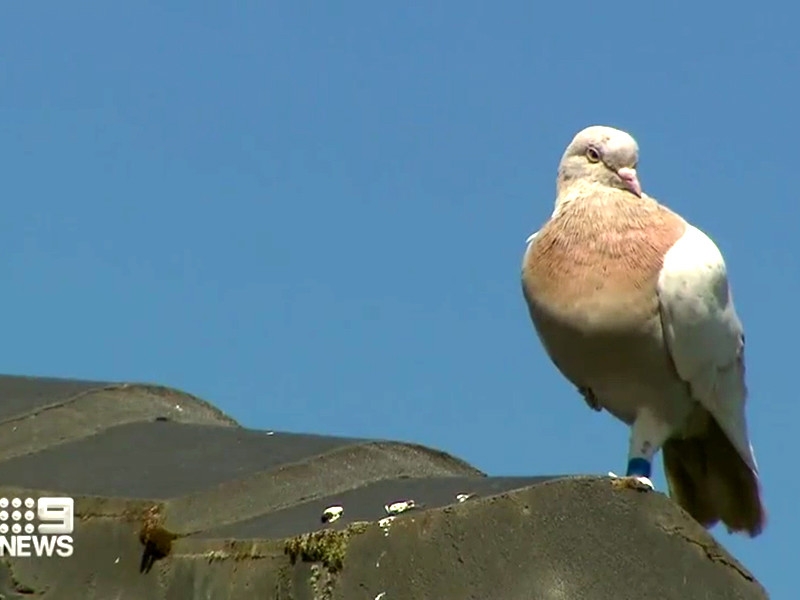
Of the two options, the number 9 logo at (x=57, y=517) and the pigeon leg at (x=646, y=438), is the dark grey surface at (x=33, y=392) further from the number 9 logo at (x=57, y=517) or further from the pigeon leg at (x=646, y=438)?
the pigeon leg at (x=646, y=438)

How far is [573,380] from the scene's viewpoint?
6.32 metres

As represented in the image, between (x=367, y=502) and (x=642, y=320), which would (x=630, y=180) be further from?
(x=367, y=502)

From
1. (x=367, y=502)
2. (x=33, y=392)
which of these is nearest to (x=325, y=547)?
(x=367, y=502)

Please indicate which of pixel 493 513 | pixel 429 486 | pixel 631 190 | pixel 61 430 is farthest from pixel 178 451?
pixel 631 190

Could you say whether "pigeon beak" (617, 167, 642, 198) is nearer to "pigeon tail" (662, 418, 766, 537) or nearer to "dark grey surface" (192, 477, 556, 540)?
"pigeon tail" (662, 418, 766, 537)

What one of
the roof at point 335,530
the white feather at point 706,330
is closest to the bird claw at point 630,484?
the roof at point 335,530

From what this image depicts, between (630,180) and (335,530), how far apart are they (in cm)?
287

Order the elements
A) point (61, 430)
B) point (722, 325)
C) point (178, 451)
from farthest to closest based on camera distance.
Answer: point (722, 325)
point (61, 430)
point (178, 451)

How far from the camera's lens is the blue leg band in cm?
571

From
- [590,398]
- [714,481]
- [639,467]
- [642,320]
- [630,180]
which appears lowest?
[639,467]

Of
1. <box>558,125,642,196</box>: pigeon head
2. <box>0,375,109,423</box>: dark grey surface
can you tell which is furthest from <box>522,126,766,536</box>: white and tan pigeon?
<box>0,375,109,423</box>: dark grey surface

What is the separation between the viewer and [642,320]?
6.04 meters

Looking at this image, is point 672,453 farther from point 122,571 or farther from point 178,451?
point 122,571

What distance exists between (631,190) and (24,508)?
2.88 metres
